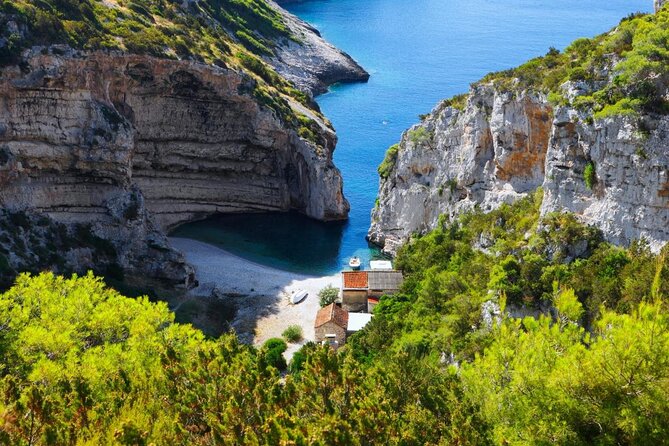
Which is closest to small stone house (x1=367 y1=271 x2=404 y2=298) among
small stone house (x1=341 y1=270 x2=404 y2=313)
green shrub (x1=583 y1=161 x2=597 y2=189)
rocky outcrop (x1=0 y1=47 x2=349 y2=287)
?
small stone house (x1=341 y1=270 x2=404 y2=313)

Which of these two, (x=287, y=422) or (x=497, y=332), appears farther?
(x=497, y=332)

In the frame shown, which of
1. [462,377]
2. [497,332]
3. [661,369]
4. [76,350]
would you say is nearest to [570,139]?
[497,332]

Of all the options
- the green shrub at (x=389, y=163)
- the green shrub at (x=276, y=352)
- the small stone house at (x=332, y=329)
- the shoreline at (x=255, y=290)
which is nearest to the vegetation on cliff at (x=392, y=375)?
A: the green shrub at (x=276, y=352)

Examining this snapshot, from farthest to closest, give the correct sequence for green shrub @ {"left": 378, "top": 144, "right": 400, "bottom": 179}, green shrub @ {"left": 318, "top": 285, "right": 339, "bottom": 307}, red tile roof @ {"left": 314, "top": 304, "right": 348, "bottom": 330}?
1. green shrub @ {"left": 378, "top": 144, "right": 400, "bottom": 179}
2. green shrub @ {"left": 318, "top": 285, "right": 339, "bottom": 307}
3. red tile roof @ {"left": 314, "top": 304, "right": 348, "bottom": 330}

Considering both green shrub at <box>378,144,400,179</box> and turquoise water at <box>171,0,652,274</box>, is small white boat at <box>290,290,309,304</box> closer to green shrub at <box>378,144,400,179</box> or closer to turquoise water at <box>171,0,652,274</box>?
turquoise water at <box>171,0,652,274</box>

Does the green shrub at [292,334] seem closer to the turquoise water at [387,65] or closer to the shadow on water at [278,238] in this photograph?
the shadow on water at [278,238]

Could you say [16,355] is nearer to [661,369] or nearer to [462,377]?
[462,377]
